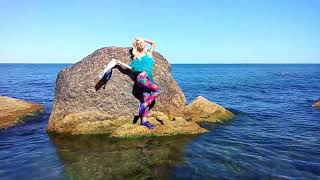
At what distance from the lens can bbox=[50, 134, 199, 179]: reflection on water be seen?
8.13 m

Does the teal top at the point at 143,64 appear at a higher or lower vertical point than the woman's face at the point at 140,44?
lower

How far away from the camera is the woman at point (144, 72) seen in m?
11.3

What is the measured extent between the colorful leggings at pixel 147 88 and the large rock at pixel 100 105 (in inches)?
22.2

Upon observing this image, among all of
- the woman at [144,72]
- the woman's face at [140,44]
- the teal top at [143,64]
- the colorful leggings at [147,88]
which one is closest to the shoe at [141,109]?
the woman at [144,72]

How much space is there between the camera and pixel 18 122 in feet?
47.4

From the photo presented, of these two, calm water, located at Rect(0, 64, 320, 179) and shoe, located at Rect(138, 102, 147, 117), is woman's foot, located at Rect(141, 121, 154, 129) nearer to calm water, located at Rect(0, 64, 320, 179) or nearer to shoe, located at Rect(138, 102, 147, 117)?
shoe, located at Rect(138, 102, 147, 117)

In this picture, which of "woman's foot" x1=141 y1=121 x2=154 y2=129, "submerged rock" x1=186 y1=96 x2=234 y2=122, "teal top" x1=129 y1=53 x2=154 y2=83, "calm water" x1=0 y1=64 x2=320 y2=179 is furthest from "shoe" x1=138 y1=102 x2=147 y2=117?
"submerged rock" x1=186 y1=96 x2=234 y2=122

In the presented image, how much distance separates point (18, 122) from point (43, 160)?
601 cm

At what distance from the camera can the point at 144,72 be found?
11539mm

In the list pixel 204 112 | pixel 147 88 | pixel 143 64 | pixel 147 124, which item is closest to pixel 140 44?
pixel 143 64

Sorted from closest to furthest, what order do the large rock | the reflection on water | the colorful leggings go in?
the reflection on water
the colorful leggings
the large rock

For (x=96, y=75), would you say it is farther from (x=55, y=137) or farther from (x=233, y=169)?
(x=233, y=169)

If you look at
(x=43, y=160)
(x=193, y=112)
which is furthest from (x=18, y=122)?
(x=193, y=112)

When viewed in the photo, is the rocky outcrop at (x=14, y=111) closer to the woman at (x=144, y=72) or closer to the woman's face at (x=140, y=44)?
the woman at (x=144, y=72)
